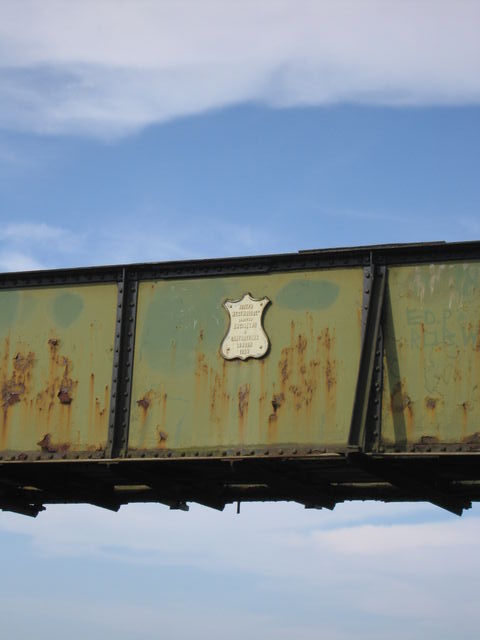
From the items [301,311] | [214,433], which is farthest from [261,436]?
[301,311]

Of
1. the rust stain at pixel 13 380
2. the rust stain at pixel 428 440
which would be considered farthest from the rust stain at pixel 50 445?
the rust stain at pixel 428 440

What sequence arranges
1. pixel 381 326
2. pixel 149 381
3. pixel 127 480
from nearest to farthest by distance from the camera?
pixel 381 326, pixel 149 381, pixel 127 480

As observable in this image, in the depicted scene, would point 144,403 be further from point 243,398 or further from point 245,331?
point 245,331

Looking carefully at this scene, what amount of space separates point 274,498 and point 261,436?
295 centimetres

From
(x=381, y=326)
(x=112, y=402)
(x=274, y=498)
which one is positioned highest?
(x=381, y=326)

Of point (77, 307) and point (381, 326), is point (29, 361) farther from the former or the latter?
point (381, 326)

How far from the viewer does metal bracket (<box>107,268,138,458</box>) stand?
634 inches

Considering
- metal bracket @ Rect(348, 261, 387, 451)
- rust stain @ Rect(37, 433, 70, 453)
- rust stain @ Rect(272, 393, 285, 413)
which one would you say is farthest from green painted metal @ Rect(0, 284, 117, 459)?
metal bracket @ Rect(348, 261, 387, 451)

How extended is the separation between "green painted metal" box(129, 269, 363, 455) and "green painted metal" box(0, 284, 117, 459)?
0.58m

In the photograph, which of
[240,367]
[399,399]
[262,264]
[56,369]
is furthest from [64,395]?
[399,399]

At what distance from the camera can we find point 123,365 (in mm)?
16453

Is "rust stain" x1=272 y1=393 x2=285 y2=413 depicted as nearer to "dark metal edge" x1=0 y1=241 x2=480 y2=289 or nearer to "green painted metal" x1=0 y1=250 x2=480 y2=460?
"green painted metal" x1=0 y1=250 x2=480 y2=460

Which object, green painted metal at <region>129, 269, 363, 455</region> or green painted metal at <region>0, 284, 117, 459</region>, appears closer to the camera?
green painted metal at <region>129, 269, 363, 455</region>

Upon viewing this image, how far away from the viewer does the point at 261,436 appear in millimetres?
15422
